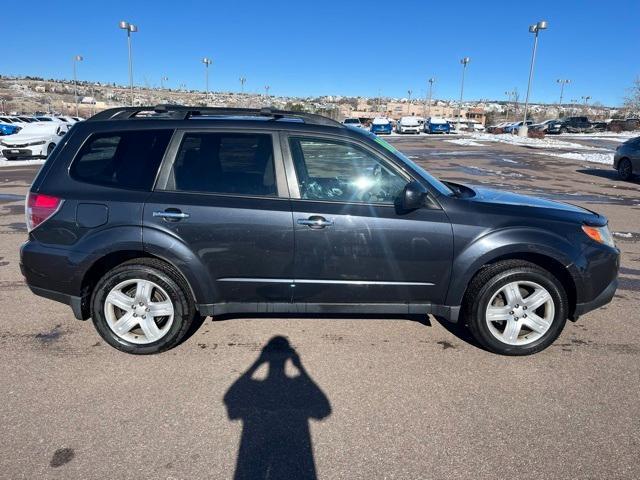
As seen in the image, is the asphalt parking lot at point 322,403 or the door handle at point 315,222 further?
the door handle at point 315,222

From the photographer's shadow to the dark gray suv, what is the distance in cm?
53

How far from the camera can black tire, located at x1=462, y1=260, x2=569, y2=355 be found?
3.59 m

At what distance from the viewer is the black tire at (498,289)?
359cm

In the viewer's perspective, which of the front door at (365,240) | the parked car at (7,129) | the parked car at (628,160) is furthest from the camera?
the parked car at (7,129)

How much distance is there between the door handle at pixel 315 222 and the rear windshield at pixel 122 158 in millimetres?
1216

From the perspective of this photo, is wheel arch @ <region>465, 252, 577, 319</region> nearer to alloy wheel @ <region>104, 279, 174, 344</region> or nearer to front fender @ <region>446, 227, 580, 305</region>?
front fender @ <region>446, 227, 580, 305</region>

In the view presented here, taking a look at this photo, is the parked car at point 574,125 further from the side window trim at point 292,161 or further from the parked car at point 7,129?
the side window trim at point 292,161

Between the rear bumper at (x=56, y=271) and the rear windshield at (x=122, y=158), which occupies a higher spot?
the rear windshield at (x=122, y=158)

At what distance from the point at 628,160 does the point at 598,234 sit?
13.2 metres

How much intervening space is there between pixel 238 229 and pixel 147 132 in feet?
3.59

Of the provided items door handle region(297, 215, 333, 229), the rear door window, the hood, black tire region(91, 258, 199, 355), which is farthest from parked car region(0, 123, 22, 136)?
the hood

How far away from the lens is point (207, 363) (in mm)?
3551

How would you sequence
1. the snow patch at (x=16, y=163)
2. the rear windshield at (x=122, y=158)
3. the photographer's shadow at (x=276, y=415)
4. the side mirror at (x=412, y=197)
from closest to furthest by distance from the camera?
1. the photographer's shadow at (x=276, y=415)
2. the side mirror at (x=412, y=197)
3. the rear windshield at (x=122, y=158)
4. the snow patch at (x=16, y=163)

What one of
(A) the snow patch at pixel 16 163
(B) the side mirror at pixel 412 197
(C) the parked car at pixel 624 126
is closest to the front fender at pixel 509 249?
(B) the side mirror at pixel 412 197
